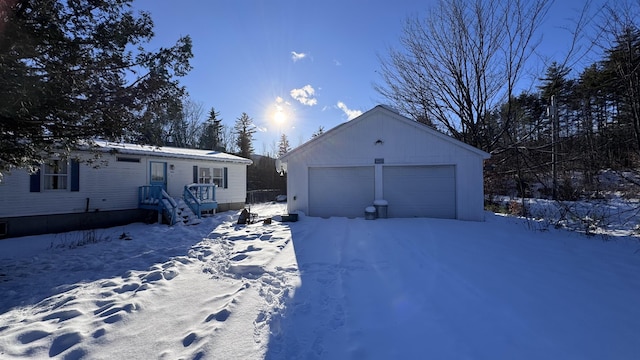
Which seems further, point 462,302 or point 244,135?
point 244,135

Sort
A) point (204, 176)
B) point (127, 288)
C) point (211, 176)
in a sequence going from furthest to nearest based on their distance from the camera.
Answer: point (211, 176) < point (204, 176) < point (127, 288)

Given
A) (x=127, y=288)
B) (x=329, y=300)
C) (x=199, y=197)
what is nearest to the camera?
(x=329, y=300)

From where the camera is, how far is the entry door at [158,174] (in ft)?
41.4

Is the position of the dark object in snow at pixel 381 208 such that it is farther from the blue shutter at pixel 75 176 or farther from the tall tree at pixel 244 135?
the tall tree at pixel 244 135

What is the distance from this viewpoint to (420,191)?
10.9 meters

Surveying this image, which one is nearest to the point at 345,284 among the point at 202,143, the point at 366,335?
the point at 366,335

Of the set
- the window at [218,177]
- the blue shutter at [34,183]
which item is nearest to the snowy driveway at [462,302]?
the blue shutter at [34,183]

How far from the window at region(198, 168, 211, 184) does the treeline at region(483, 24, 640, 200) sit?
14597 millimetres

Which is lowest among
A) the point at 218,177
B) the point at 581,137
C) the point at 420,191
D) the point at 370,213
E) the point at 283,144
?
the point at 370,213

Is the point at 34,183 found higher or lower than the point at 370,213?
higher

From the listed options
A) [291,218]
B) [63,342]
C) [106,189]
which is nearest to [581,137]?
[291,218]

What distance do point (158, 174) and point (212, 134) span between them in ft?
71.4

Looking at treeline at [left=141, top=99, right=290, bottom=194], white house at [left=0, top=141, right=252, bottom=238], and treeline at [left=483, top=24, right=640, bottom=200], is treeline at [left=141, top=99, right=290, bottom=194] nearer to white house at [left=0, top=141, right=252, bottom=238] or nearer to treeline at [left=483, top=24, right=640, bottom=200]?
white house at [left=0, top=141, right=252, bottom=238]

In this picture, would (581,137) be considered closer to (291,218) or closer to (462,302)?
(291,218)
